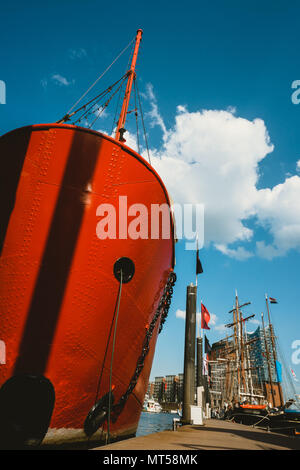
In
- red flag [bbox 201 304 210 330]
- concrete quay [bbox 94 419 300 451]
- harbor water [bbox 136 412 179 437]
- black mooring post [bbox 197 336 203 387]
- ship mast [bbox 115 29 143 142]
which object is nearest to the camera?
concrete quay [bbox 94 419 300 451]

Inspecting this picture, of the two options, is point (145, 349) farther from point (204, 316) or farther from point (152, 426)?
point (152, 426)

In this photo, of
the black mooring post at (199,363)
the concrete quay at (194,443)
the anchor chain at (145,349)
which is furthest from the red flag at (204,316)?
the concrete quay at (194,443)

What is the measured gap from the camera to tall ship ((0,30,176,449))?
12.9ft

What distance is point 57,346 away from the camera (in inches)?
161

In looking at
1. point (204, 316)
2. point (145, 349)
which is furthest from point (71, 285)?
point (204, 316)

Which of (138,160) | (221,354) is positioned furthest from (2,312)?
(221,354)

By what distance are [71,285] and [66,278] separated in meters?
0.14

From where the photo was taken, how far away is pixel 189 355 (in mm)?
8750

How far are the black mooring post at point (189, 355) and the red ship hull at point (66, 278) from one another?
3492 mm

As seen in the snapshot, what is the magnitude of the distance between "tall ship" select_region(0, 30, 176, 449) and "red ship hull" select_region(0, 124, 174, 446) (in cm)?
2

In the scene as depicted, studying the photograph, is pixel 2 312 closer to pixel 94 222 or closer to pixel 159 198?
pixel 94 222

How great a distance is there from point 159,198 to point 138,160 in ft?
3.00

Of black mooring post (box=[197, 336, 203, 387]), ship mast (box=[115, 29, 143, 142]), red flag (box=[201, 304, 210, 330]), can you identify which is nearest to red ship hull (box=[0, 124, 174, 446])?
ship mast (box=[115, 29, 143, 142])

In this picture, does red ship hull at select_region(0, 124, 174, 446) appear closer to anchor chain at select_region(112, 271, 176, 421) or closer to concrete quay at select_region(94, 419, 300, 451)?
anchor chain at select_region(112, 271, 176, 421)
